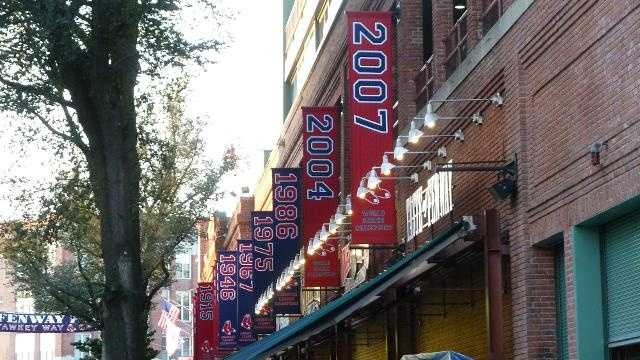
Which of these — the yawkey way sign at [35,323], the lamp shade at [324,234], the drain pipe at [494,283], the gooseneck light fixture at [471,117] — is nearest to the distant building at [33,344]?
the yawkey way sign at [35,323]


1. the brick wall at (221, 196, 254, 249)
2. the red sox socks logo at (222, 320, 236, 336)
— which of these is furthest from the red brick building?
the brick wall at (221, 196, 254, 249)

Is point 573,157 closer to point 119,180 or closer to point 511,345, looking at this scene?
point 511,345

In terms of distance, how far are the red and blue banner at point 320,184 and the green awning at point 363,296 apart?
29.5ft

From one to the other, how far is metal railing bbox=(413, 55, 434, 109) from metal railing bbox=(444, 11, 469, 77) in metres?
0.95

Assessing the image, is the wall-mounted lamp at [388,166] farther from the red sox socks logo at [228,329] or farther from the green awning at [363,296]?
the red sox socks logo at [228,329]

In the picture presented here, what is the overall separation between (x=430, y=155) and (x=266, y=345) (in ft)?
13.8

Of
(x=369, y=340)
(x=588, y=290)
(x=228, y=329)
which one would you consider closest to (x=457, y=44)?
(x=588, y=290)

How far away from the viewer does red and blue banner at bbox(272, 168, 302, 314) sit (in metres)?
36.2

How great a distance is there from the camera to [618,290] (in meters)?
A: 15.1

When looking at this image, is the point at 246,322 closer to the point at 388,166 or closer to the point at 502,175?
the point at 388,166

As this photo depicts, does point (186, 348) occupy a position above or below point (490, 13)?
above

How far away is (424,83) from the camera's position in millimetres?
25219

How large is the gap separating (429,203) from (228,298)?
26.7 m

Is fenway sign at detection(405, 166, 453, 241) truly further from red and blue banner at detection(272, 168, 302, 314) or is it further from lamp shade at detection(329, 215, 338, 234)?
red and blue banner at detection(272, 168, 302, 314)
